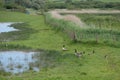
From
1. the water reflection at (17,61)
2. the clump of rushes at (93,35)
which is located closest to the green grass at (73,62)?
the clump of rushes at (93,35)

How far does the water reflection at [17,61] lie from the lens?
2348 cm

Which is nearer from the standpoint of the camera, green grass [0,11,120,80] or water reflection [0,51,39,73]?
green grass [0,11,120,80]

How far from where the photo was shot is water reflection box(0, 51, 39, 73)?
23.5 meters

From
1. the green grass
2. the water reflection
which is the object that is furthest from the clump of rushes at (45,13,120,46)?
the water reflection

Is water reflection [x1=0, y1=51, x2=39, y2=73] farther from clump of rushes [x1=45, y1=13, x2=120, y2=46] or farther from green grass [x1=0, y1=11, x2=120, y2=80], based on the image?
Answer: clump of rushes [x1=45, y1=13, x2=120, y2=46]

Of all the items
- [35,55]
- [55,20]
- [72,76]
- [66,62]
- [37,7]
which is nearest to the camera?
[72,76]

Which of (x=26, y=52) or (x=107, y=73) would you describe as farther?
(x=26, y=52)

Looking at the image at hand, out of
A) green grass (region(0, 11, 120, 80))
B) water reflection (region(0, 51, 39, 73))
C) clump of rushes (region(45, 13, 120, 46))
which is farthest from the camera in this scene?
clump of rushes (region(45, 13, 120, 46))

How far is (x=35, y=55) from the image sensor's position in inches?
1112

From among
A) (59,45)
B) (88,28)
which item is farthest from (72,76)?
(88,28)

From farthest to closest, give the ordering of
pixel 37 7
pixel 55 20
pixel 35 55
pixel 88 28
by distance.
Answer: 1. pixel 37 7
2. pixel 55 20
3. pixel 88 28
4. pixel 35 55

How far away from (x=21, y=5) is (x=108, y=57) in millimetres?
62914

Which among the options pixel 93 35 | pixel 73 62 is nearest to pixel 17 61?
pixel 73 62

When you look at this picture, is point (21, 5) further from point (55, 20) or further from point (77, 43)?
point (77, 43)
